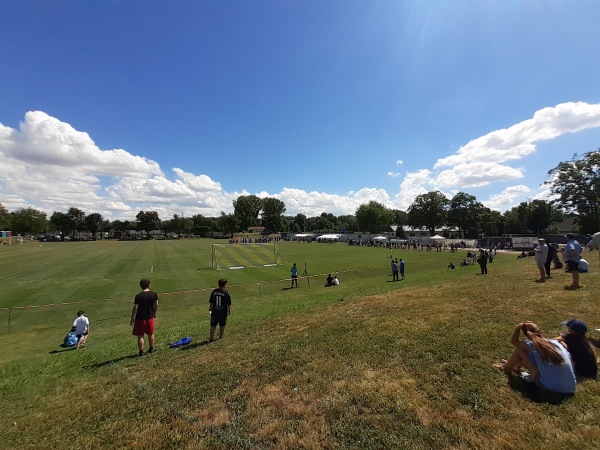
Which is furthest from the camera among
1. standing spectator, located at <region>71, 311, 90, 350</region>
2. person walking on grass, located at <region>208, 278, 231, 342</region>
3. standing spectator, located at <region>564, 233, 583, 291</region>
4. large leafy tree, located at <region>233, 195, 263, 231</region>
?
large leafy tree, located at <region>233, 195, 263, 231</region>

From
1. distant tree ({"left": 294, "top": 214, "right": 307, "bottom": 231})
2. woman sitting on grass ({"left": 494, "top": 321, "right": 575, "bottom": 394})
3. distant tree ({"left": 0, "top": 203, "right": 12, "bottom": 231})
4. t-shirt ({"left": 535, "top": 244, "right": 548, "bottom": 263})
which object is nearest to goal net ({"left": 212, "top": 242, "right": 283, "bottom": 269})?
t-shirt ({"left": 535, "top": 244, "right": 548, "bottom": 263})

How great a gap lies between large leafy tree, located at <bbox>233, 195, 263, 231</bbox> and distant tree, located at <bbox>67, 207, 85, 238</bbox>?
223 feet

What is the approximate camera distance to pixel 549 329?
696cm

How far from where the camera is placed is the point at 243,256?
136ft

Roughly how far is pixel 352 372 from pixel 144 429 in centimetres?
354

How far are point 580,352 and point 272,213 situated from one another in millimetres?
161484

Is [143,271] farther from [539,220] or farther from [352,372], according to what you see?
[539,220]

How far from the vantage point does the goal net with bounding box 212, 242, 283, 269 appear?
38294 mm

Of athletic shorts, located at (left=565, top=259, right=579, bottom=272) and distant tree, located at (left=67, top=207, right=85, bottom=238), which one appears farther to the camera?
distant tree, located at (left=67, top=207, right=85, bottom=238)

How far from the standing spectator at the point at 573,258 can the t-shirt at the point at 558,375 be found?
7.58m

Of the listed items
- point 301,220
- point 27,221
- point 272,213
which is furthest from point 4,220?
point 301,220

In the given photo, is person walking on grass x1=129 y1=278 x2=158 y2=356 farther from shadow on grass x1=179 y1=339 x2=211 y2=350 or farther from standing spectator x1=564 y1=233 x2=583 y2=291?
standing spectator x1=564 y1=233 x2=583 y2=291

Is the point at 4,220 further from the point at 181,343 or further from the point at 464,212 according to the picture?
the point at 464,212

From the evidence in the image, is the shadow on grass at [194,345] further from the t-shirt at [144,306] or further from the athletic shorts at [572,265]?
the athletic shorts at [572,265]
